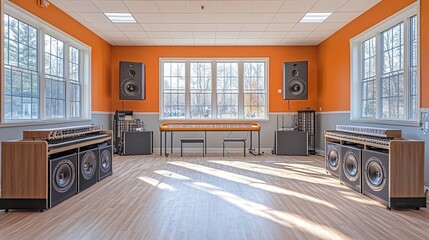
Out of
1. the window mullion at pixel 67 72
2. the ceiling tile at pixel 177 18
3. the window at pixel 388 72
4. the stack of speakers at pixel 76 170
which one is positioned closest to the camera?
the stack of speakers at pixel 76 170

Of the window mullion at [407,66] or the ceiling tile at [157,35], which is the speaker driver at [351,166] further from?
the ceiling tile at [157,35]

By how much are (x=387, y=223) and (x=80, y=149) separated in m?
4.06

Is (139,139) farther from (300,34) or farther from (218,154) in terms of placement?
(300,34)

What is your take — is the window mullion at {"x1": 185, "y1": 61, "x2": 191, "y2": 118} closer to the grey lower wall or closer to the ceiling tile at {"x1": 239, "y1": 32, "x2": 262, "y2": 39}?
the ceiling tile at {"x1": 239, "y1": 32, "x2": 262, "y2": 39}

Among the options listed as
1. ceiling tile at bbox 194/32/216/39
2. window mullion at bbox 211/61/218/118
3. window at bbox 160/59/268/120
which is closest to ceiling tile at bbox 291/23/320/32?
window at bbox 160/59/268/120

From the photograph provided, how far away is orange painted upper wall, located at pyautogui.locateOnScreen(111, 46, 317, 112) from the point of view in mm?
9227

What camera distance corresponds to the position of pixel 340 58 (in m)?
7.59

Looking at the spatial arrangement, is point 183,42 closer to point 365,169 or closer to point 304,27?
point 304,27

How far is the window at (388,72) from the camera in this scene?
501 cm

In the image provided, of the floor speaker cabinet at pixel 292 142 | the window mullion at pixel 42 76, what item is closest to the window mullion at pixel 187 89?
the floor speaker cabinet at pixel 292 142

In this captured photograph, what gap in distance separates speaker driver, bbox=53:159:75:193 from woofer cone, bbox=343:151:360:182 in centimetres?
381

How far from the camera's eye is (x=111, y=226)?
125 inches

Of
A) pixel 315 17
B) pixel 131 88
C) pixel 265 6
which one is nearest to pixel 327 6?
pixel 315 17

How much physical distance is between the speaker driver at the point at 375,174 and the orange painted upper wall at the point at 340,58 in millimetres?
2623
